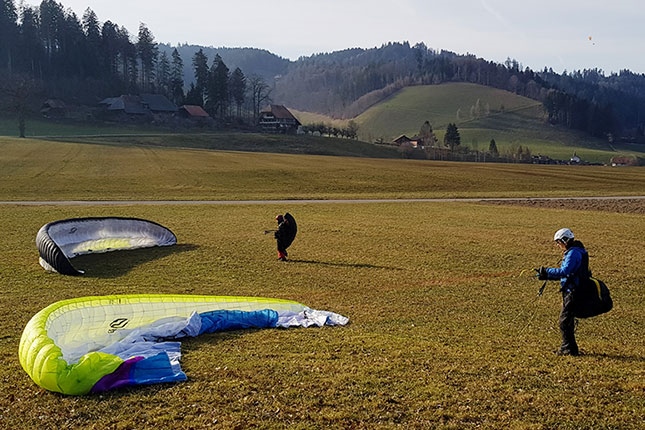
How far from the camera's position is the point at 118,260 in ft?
76.5

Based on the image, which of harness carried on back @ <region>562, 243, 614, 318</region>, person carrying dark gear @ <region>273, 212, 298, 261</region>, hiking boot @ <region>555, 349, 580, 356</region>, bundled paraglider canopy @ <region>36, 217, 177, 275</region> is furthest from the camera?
person carrying dark gear @ <region>273, 212, 298, 261</region>

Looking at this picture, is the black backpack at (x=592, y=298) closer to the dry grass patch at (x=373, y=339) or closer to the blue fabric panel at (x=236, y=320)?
the dry grass patch at (x=373, y=339)

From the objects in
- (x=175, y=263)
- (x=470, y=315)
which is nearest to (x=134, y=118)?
(x=175, y=263)

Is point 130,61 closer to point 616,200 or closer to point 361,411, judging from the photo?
point 616,200

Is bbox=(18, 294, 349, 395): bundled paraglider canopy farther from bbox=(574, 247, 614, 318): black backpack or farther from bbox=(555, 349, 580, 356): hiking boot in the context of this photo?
bbox=(574, 247, 614, 318): black backpack

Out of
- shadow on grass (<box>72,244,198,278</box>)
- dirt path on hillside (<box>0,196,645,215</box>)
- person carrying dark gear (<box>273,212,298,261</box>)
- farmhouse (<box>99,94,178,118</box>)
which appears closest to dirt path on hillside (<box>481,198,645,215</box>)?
dirt path on hillside (<box>0,196,645,215</box>)

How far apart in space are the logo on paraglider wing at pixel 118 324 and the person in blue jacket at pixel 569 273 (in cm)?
858

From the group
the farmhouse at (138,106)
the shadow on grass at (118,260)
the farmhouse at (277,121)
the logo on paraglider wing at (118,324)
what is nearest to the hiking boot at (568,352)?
the logo on paraglider wing at (118,324)

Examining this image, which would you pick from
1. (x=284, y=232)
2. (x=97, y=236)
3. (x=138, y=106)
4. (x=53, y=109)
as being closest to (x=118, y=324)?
(x=284, y=232)

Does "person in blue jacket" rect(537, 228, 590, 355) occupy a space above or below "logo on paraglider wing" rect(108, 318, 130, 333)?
above

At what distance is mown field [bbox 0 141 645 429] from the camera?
856 centimetres

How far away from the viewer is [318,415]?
8.36 m

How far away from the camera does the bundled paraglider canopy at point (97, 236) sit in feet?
72.9

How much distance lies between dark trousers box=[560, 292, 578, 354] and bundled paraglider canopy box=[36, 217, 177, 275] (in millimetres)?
16126
